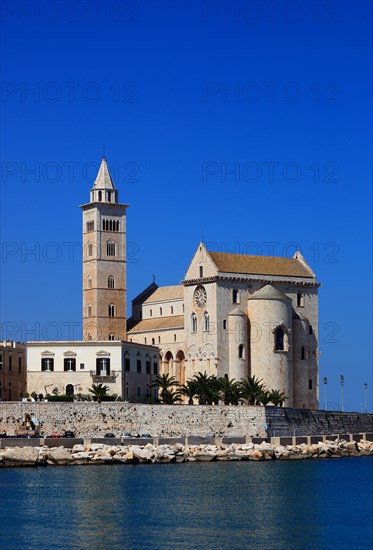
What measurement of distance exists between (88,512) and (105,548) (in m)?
8.02

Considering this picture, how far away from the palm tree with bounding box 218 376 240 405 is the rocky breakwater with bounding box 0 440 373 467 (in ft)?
27.5

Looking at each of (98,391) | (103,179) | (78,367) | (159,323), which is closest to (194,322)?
(159,323)

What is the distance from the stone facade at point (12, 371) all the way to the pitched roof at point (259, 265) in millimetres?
15648

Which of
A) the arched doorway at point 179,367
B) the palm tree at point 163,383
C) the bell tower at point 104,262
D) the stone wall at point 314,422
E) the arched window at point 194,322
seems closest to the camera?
the stone wall at point 314,422

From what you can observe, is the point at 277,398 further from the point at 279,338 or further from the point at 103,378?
the point at 103,378

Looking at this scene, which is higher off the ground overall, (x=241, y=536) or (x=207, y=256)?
(x=207, y=256)

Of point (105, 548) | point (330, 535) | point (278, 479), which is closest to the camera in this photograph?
point (105, 548)

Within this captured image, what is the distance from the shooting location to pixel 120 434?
272 ft

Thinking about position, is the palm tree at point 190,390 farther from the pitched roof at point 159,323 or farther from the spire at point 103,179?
the spire at point 103,179

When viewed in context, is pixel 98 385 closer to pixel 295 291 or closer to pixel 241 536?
pixel 295 291

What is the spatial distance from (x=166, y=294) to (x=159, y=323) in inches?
144

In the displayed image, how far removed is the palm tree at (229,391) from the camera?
8870 centimetres

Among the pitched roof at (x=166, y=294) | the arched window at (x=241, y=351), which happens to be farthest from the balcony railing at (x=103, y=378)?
the pitched roof at (x=166, y=294)

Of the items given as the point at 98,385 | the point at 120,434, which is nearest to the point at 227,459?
the point at 120,434
